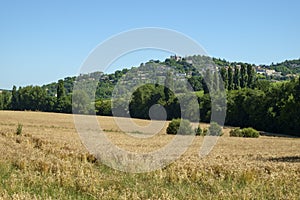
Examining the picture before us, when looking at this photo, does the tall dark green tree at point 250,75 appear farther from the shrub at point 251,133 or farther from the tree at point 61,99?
the shrub at point 251,133

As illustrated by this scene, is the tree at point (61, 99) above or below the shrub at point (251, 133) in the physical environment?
above

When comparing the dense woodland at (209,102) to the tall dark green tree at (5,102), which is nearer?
the dense woodland at (209,102)

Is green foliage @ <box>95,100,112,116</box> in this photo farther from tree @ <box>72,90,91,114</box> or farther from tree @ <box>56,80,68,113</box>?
tree @ <box>72,90,91,114</box>

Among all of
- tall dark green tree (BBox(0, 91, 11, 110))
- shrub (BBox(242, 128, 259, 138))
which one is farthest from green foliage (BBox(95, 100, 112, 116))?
shrub (BBox(242, 128, 259, 138))

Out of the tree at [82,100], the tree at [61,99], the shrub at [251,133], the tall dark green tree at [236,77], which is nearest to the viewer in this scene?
the tree at [82,100]

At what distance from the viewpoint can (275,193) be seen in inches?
403

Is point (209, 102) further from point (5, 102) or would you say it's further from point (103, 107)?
point (5, 102)

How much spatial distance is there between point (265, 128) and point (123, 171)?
67.5 meters

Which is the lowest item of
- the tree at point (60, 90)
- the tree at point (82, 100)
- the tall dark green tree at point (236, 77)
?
the tree at point (82, 100)

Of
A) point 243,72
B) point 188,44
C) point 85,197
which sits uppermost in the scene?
point 243,72

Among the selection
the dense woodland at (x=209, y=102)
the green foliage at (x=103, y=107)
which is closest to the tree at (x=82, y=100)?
the dense woodland at (x=209, y=102)

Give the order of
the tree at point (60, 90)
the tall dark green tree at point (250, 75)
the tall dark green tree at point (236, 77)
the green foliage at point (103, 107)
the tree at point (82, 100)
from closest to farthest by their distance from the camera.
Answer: the tree at point (82, 100)
the green foliage at point (103, 107)
the tree at point (60, 90)
the tall dark green tree at point (236, 77)
the tall dark green tree at point (250, 75)

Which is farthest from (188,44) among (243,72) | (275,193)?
(243,72)

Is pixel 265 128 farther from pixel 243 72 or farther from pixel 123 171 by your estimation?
pixel 123 171
